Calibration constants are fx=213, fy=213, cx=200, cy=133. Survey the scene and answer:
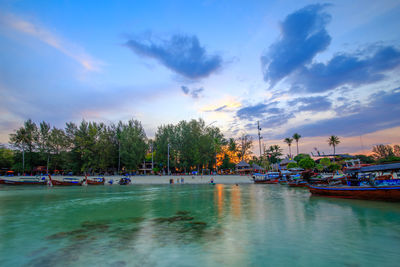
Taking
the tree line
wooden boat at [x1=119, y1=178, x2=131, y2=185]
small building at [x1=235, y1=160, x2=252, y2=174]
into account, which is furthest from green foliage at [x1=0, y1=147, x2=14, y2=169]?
small building at [x1=235, y1=160, x2=252, y2=174]

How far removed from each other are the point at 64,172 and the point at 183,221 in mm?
67699

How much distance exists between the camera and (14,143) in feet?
211

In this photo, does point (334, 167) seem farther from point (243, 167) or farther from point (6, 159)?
point (6, 159)

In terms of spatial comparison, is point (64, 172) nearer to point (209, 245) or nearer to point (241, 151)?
point (241, 151)

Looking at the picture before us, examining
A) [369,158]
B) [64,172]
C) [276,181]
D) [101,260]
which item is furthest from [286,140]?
[101,260]

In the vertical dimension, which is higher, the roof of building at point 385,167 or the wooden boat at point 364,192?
the roof of building at point 385,167

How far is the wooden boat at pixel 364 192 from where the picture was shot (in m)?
18.1

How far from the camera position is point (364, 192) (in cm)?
1984

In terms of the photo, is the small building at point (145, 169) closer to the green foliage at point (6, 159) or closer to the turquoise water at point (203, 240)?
the green foliage at point (6, 159)

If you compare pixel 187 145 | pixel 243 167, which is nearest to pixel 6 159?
pixel 187 145

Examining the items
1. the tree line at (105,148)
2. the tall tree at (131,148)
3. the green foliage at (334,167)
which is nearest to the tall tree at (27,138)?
the tree line at (105,148)

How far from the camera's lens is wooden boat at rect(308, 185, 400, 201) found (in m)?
18.1

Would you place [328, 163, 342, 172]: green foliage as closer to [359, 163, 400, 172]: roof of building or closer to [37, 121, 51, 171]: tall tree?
[359, 163, 400, 172]: roof of building

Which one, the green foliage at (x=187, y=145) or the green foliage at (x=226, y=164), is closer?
the green foliage at (x=187, y=145)
